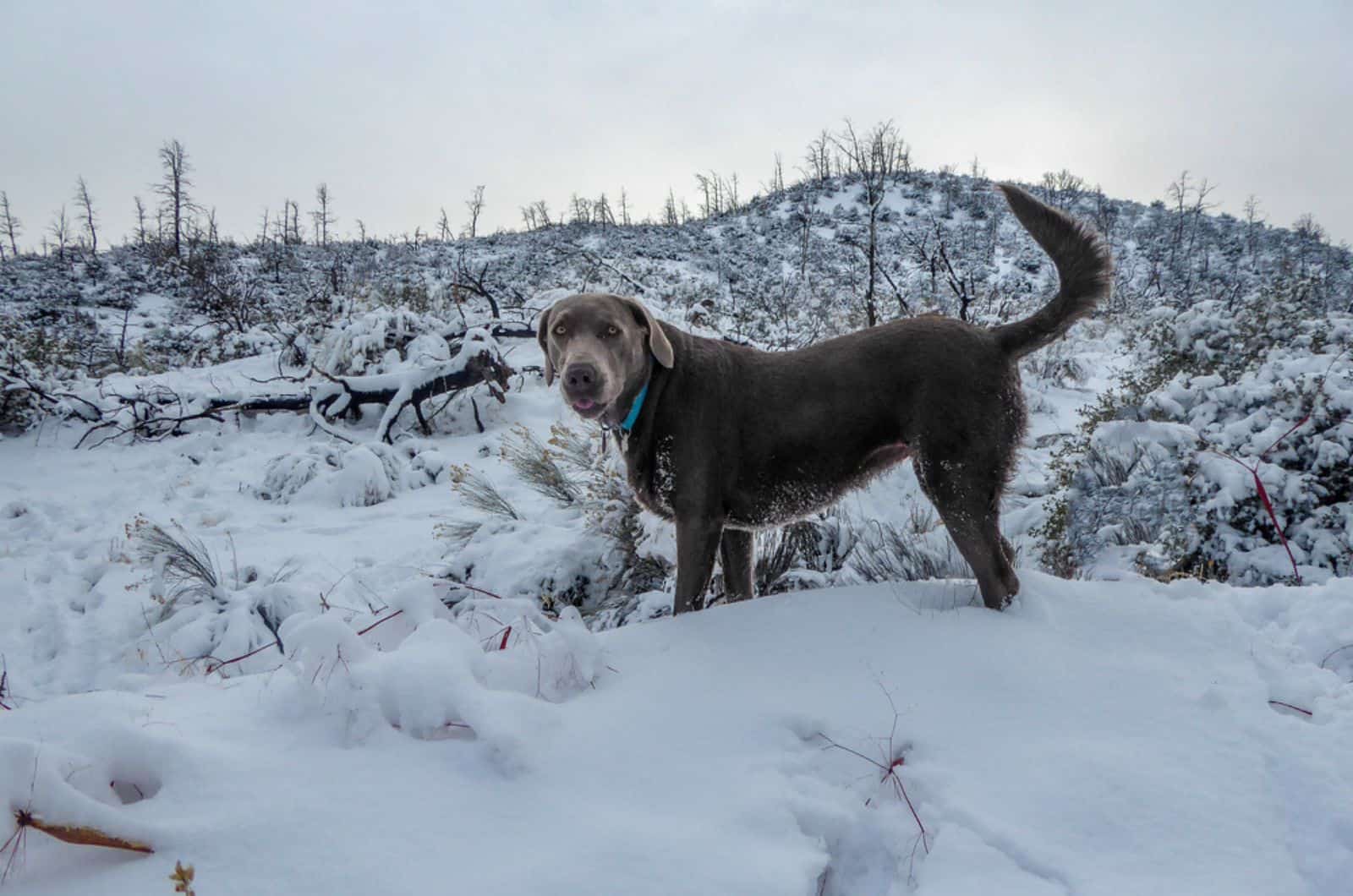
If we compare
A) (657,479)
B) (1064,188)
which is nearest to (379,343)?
(657,479)

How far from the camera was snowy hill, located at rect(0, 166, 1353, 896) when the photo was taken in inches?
55.4

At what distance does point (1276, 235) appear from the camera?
1549 inches

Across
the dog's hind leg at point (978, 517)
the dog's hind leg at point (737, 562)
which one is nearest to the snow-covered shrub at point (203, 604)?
the dog's hind leg at point (737, 562)

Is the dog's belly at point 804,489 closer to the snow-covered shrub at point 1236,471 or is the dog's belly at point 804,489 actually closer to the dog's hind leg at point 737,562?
the dog's hind leg at point 737,562

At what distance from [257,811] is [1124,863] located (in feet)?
5.77

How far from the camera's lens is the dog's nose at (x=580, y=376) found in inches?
103

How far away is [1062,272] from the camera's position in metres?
2.67

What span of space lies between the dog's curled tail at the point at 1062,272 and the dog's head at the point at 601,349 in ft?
4.54

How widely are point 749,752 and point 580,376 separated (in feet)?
4.76

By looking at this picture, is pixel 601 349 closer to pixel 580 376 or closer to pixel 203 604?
pixel 580 376

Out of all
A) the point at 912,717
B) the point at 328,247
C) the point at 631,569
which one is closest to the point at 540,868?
the point at 912,717

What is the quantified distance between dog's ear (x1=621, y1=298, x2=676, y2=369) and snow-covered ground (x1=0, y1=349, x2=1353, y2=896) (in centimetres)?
105

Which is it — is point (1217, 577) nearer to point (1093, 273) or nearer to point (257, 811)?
point (1093, 273)

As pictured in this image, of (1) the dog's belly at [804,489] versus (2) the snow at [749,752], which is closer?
(2) the snow at [749,752]
